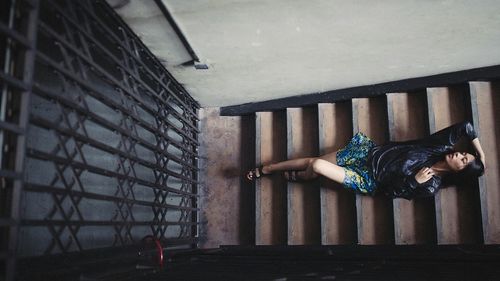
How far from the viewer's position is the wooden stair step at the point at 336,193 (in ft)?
12.8

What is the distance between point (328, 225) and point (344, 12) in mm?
2083

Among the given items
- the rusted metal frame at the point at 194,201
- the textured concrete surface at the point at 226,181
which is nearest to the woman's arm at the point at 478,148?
the textured concrete surface at the point at 226,181

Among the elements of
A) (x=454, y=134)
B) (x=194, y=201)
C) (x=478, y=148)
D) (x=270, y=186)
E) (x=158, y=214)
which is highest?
(x=454, y=134)

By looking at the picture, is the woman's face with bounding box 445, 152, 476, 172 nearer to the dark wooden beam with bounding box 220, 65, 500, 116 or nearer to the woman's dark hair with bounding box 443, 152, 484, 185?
the woman's dark hair with bounding box 443, 152, 484, 185

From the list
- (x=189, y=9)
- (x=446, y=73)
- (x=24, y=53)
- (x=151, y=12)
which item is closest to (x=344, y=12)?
(x=189, y=9)

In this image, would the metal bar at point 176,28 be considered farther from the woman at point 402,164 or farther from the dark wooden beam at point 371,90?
the woman at point 402,164

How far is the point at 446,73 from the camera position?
3652mm

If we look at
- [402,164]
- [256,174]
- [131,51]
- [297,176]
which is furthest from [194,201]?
[402,164]

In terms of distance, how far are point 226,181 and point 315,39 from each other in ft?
6.57

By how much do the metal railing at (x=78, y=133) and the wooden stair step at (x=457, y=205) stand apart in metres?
2.27

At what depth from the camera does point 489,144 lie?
3588mm

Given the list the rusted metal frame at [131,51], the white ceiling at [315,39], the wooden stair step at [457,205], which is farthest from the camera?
the wooden stair step at [457,205]

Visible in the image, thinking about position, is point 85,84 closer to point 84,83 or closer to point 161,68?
point 84,83

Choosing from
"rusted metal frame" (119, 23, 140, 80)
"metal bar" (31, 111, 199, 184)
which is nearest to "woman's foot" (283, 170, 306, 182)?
"metal bar" (31, 111, 199, 184)
